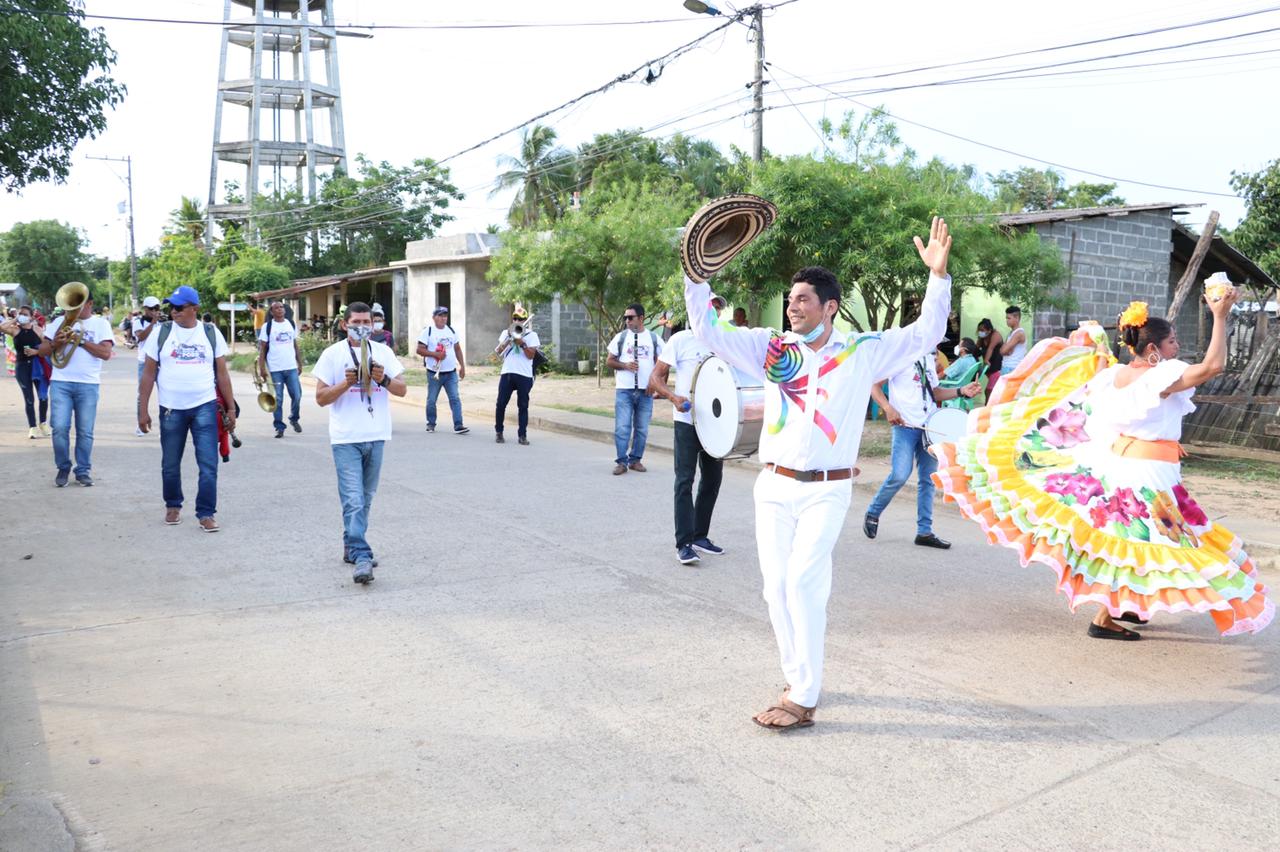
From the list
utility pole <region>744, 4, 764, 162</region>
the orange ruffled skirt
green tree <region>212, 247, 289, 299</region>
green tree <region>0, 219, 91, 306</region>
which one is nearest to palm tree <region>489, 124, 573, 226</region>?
green tree <region>212, 247, 289, 299</region>

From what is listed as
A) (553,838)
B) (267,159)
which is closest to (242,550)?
(553,838)

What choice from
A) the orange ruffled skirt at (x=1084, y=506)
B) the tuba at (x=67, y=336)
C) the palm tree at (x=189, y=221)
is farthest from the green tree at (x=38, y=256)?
the orange ruffled skirt at (x=1084, y=506)

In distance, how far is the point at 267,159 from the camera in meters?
56.2

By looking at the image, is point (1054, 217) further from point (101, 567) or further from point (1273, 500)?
point (101, 567)

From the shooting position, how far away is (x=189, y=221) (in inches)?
2542

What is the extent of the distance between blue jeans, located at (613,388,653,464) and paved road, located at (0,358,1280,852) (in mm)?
3605

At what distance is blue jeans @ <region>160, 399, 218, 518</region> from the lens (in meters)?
8.13

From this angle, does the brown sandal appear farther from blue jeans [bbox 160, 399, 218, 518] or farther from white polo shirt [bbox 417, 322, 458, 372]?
white polo shirt [bbox 417, 322, 458, 372]

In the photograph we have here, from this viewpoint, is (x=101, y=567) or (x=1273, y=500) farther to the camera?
(x=1273, y=500)

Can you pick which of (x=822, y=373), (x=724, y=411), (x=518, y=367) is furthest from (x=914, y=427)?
(x=518, y=367)

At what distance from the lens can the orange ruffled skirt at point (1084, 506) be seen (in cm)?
504

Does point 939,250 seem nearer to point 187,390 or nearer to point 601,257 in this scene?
point 187,390

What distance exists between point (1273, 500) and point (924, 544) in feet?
14.1

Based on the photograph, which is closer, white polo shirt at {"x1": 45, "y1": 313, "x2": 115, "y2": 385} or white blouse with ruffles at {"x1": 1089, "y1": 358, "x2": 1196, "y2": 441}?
white blouse with ruffles at {"x1": 1089, "y1": 358, "x2": 1196, "y2": 441}
